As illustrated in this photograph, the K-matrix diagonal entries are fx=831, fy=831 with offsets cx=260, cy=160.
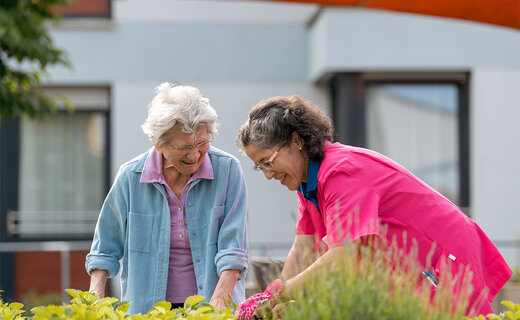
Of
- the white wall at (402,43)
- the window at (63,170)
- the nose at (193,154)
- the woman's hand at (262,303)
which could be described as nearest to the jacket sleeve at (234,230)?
the nose at (193,154)

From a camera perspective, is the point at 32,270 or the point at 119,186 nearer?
the point at 119,186

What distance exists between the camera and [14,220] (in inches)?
413

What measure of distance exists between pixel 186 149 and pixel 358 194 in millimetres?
861

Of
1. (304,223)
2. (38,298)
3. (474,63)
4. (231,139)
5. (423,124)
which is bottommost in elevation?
(38,298)

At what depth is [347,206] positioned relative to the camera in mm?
2684

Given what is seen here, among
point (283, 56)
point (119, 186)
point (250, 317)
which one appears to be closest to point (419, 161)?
point (283, 56)

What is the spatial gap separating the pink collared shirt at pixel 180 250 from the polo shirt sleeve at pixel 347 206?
0.75 metres

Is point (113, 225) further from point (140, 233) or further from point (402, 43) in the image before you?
point (402, 43)

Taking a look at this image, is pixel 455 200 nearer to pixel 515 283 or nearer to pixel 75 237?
pixel 515 283

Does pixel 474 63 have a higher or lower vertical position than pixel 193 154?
higher

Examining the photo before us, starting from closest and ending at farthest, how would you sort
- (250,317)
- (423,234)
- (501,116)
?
(250,317) < (423,234) < (501,116)

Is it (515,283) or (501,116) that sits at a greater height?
(501,116)

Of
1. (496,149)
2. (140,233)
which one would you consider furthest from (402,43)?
(140,233)

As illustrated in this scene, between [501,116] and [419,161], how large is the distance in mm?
1059
